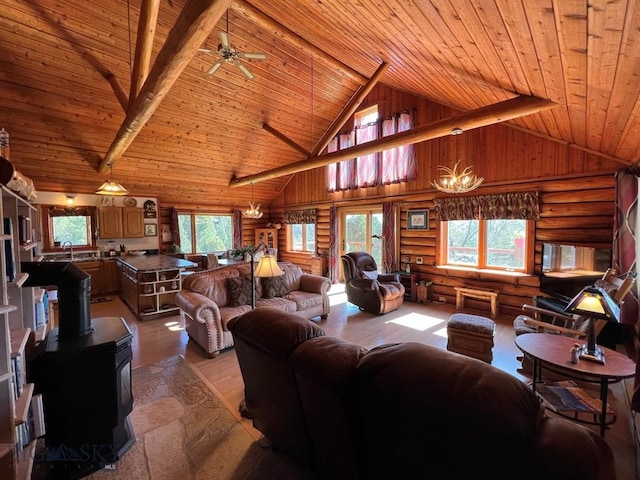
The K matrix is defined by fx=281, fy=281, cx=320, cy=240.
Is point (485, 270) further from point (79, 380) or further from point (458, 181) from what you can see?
point (79, 380)

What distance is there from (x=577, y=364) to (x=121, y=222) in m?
8.66

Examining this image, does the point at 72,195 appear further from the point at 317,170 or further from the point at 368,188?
the point at 368,188

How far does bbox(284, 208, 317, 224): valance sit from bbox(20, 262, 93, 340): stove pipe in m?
6.82

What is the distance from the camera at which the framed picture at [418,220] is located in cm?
597

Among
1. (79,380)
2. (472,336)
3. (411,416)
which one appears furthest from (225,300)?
(411,416)

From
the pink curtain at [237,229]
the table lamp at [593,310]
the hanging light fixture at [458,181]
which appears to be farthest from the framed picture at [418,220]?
the pink curtain at [237,229]

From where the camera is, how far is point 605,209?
410cm

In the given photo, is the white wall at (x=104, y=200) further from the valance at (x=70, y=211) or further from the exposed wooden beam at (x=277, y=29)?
the exposed wooden beam at (x=277, y=29)

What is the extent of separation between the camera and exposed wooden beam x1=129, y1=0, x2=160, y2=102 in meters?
2.84

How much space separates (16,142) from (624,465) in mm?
8834

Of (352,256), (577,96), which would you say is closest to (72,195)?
(352,256)

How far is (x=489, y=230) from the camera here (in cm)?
530

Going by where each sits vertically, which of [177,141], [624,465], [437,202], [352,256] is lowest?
[624,465]

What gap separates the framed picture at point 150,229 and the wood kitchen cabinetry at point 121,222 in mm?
174
